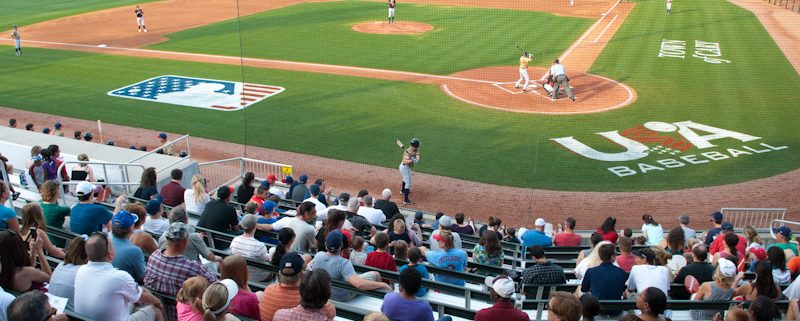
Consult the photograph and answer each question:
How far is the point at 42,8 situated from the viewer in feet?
136

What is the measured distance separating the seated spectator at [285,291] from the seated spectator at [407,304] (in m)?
0.74

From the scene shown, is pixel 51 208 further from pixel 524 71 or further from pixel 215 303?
pixel 524 71

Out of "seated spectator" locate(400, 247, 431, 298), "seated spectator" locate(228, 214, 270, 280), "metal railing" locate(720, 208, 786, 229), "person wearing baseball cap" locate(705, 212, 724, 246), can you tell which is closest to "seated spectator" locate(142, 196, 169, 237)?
"seated spectator" locate(228, 214, 270, 280)

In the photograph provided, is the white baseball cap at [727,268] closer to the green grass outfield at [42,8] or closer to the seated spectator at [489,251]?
the seated spectator at [489,251]

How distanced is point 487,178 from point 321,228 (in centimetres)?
828

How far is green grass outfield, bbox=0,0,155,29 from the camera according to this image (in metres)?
37.2

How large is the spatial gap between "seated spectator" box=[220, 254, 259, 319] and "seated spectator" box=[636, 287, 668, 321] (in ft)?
10.0

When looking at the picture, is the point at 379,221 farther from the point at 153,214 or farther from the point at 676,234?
the point at 676,234

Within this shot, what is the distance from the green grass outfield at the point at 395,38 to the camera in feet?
88.7

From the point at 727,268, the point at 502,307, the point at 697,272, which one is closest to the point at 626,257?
the point at 697,272

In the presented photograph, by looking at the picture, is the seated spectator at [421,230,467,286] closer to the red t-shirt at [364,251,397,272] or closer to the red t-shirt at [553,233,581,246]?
the red t-shirt at [364,251,397,272]

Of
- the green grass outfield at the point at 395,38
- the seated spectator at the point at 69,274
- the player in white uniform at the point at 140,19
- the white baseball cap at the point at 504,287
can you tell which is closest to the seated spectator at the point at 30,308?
the seated spectator at the point at 69,274

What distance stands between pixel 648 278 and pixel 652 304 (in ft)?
4.69

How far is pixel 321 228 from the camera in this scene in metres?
7.84
